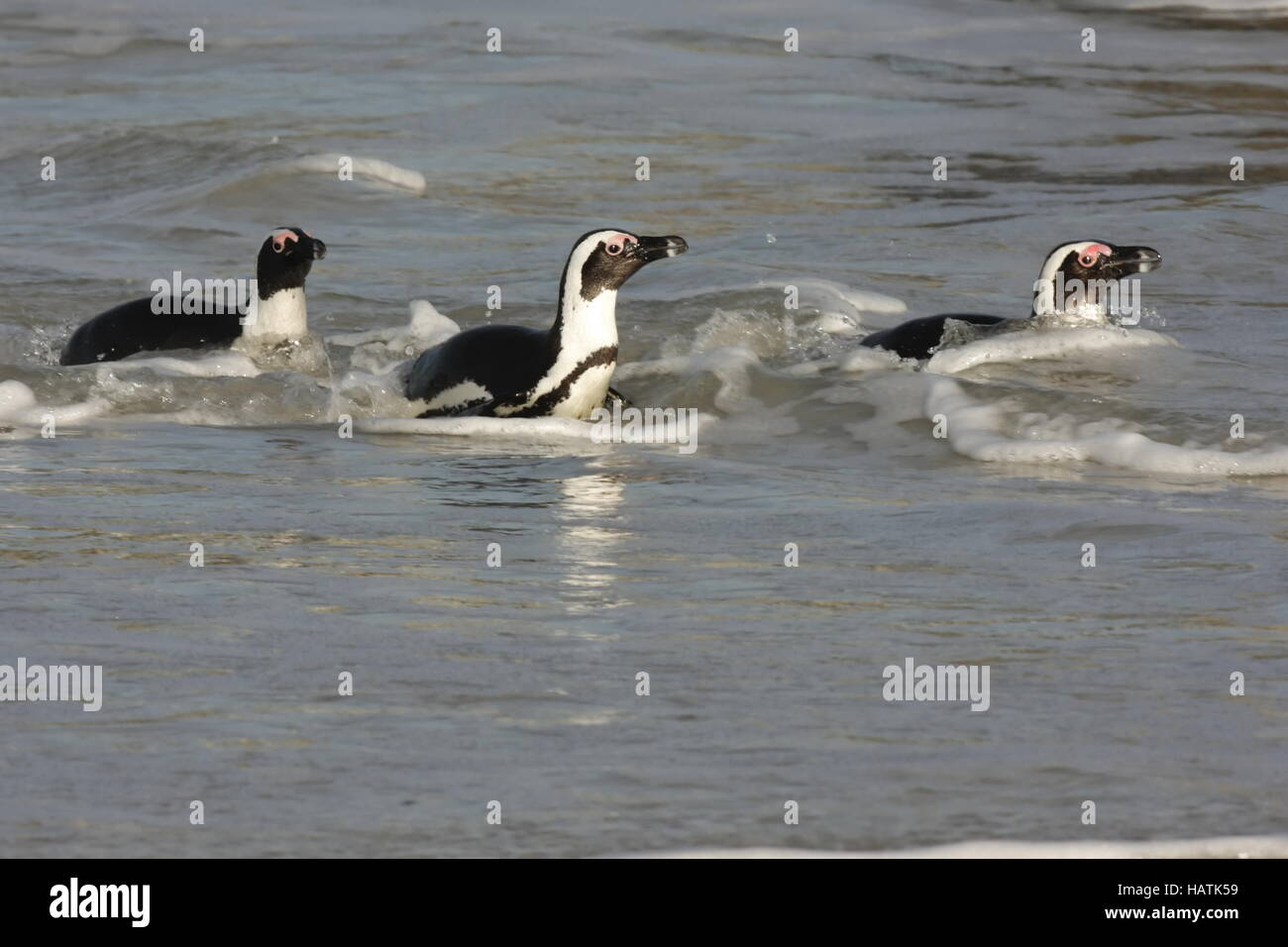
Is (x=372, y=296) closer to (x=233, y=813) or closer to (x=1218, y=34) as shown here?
(x=233, y=813)

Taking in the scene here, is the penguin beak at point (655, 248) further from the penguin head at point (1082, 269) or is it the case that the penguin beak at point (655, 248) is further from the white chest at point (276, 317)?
the penguin head at point (1082, 269)

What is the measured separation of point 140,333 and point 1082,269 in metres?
3.95

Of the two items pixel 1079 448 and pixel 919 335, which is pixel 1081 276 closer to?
pixel 919 335

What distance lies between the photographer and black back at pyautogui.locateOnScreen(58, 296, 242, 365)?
907 cm

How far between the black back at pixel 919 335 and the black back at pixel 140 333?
273 cm

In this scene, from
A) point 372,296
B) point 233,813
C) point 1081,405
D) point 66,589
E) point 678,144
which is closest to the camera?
point 233,813

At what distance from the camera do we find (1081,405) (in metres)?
8.09

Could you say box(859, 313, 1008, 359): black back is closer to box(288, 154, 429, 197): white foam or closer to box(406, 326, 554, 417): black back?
box(406, 326, 554, 417): black back

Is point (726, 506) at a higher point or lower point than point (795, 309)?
lower

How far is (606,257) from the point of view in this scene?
27.3 ft

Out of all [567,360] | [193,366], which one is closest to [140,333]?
[193,366]
